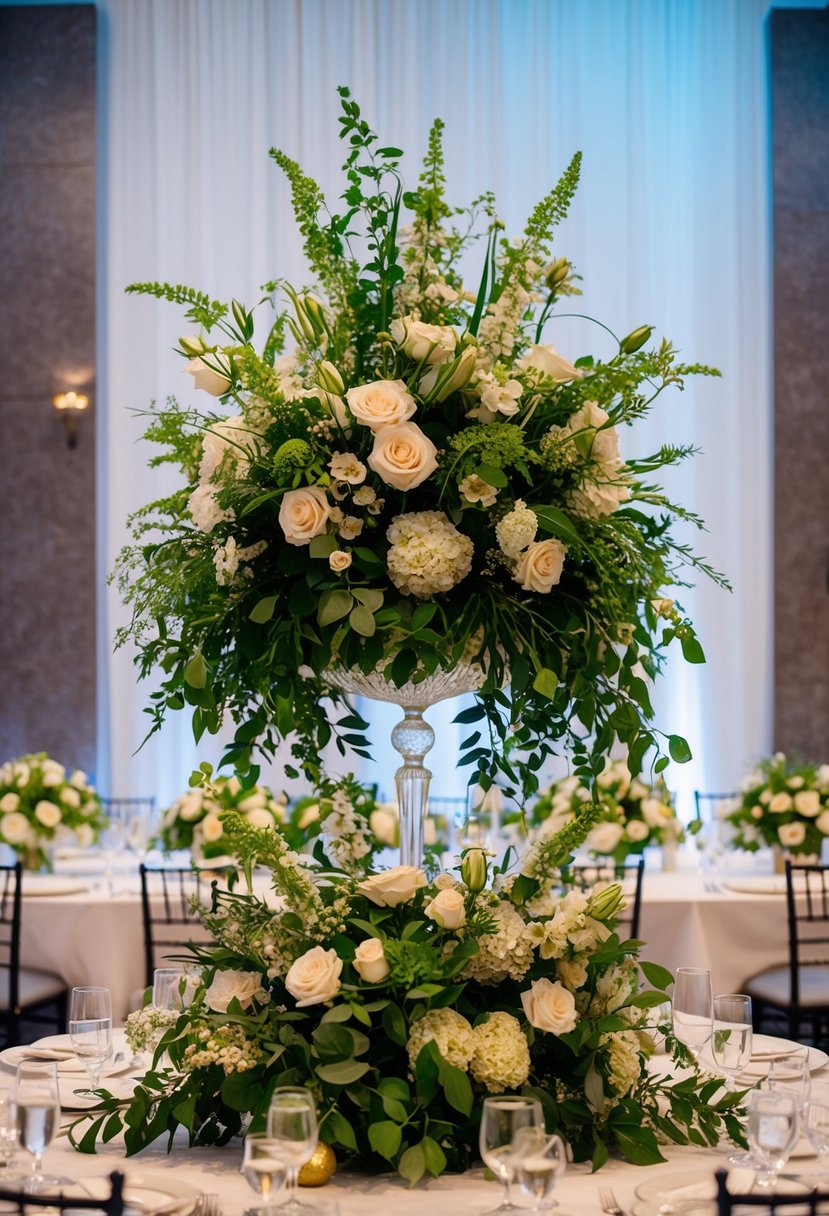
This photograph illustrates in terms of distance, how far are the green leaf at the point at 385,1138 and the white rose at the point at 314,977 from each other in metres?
0.16

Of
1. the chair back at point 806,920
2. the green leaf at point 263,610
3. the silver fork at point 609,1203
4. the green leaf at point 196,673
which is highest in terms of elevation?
the green leaf at point 263,610

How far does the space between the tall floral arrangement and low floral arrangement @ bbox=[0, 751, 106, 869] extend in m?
3.31

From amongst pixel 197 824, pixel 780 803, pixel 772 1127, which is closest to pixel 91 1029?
pixel 772 1127

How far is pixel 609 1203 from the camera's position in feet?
5.46

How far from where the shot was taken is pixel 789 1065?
1.90m

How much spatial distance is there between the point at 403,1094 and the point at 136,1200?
325mm

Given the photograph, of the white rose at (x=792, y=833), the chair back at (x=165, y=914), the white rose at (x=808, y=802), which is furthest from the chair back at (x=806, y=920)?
the chair back at (x=165, y=914)

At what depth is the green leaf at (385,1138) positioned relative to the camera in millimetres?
1651

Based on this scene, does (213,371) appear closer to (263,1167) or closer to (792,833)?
(263,1167)

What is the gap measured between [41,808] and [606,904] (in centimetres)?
367

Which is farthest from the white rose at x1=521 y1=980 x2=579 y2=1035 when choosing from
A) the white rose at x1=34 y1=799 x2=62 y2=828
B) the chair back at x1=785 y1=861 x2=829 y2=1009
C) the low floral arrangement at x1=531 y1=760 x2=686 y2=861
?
the white rose at x1=34 y1=799 x2=62 y2=828

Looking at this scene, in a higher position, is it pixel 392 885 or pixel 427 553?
pixel 427 553

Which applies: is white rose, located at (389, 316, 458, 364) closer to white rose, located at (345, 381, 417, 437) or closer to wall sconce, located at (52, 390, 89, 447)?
white rose, located at (345, 381, 417, 437)

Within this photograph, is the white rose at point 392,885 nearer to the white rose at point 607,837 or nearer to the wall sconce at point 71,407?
the white rose at point 607,837
